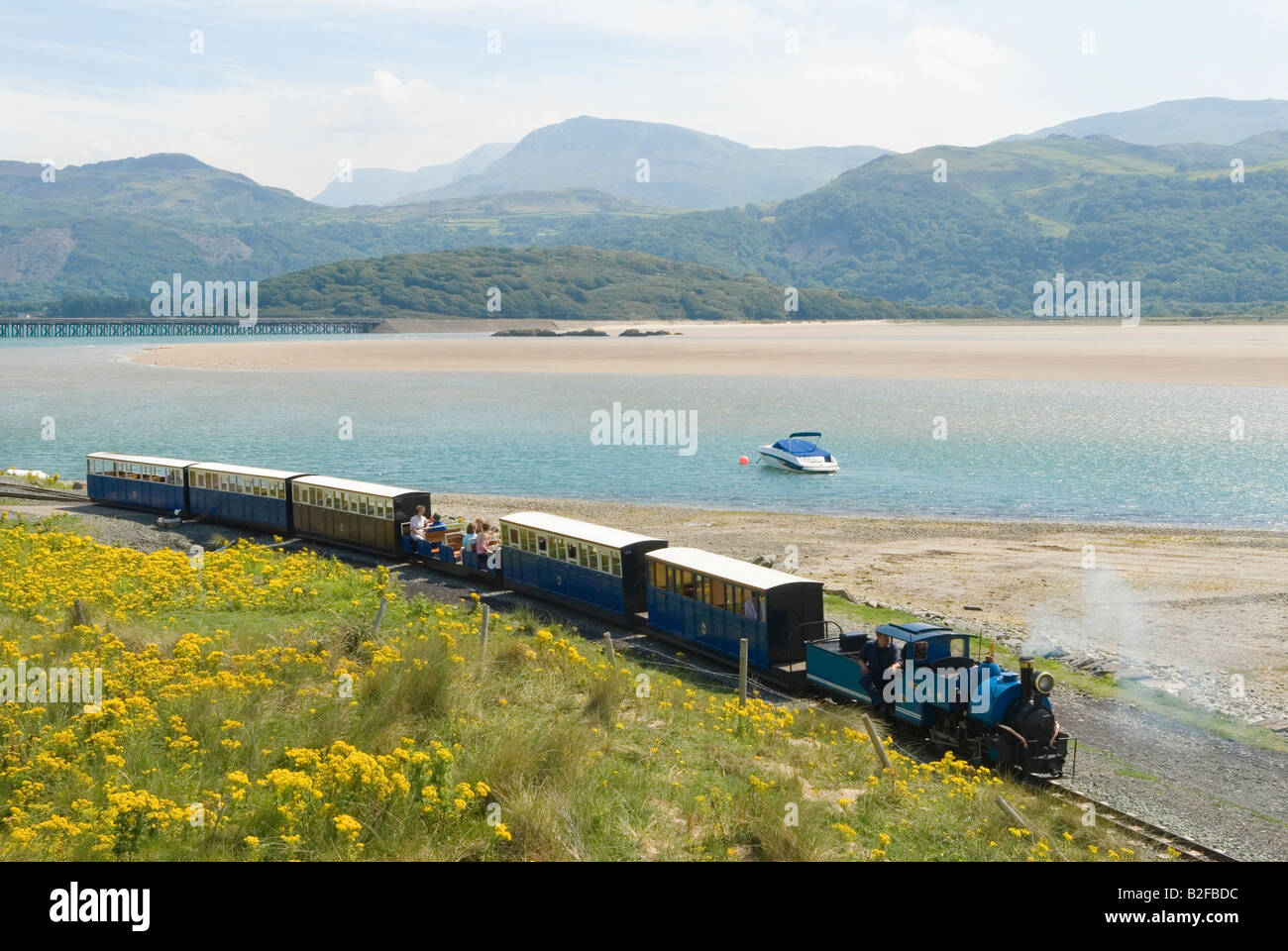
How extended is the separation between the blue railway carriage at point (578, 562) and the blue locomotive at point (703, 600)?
38mm

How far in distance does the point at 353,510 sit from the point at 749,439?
44267 mm

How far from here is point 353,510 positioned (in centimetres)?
3562

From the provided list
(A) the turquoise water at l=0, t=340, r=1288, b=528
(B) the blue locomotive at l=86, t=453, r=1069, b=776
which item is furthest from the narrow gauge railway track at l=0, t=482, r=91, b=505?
→ (A) the turquoise water at l=0, t=340, r=1288, b=528

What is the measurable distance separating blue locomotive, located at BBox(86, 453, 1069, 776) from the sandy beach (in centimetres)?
9502

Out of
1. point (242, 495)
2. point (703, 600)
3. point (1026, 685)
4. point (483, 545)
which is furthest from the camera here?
point (242, 495)

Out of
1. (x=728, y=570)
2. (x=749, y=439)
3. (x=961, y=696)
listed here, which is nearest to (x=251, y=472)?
(x=728, y=570)

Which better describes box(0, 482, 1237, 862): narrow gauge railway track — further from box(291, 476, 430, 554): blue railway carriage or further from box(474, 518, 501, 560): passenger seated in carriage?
box(474, 518, 501, 560): passenger seated in carriage

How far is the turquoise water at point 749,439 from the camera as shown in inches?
2152

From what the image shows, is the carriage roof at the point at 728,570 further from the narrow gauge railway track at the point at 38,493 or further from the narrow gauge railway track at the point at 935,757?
the narrow gauge railway track at the point at 38,493

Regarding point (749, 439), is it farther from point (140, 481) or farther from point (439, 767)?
point (439, 767)

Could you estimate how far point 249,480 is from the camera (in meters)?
39.6

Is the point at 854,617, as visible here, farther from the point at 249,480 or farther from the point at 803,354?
the point at 803,354

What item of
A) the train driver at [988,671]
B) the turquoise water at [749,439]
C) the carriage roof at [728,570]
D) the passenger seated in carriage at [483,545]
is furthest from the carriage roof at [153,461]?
the train driver at [988,671]
